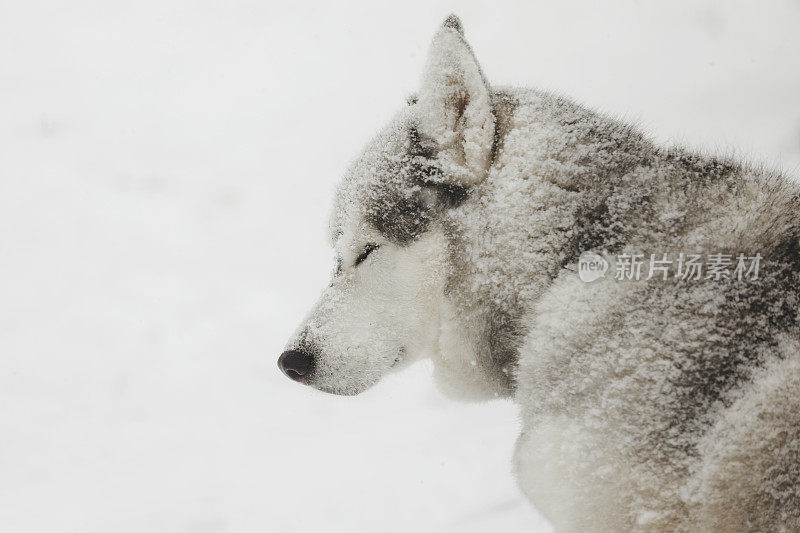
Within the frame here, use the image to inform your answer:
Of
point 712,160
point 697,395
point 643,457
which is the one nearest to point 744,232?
point 712,160

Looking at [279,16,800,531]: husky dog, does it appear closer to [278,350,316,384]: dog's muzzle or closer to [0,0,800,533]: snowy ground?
[278,350,316,384]: dog's muzzle

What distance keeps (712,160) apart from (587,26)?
3.14 metres

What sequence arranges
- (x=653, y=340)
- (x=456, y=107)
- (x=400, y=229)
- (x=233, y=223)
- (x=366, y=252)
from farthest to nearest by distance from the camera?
1. (x=233, y=223)
2. (x=366, y=252)
3. (x=400, y=229)
4. (x=456, y=107)
5. (x=653, y=340)

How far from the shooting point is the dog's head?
1758 mm

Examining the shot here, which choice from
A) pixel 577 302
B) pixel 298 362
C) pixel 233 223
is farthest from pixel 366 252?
pixel 233 223

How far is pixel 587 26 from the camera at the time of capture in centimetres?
442

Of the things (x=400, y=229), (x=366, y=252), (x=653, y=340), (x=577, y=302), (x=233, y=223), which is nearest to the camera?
(x=653, y=340)

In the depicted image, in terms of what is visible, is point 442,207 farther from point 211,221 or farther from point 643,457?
point 211,221

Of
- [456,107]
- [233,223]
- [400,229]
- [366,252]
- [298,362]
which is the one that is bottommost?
[233,223]

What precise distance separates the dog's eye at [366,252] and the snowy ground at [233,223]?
148 centimetres

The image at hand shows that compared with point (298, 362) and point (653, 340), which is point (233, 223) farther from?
point (653, 340)

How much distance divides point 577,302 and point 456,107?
2.32ft

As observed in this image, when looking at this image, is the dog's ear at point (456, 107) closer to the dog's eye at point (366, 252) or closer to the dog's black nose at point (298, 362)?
the dog's eye at point (366, 252)

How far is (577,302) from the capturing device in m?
1.65
